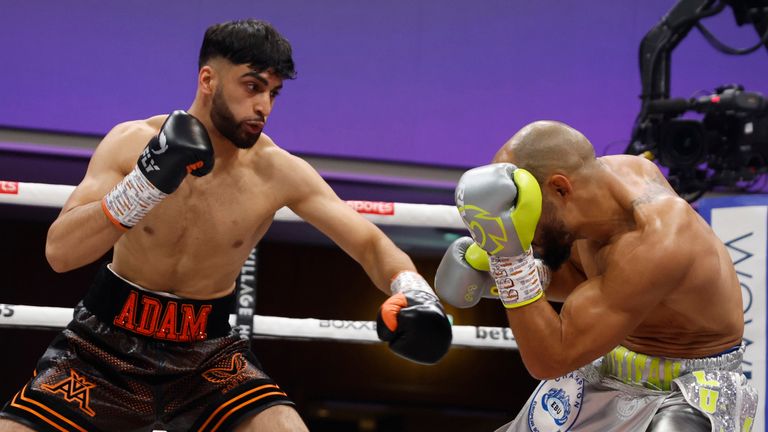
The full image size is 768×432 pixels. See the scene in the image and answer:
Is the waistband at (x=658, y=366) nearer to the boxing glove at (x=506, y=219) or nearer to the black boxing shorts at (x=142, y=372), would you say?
the boxing glove at (x=506, y=219)

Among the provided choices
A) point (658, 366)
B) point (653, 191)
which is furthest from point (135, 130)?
point (658, 366)

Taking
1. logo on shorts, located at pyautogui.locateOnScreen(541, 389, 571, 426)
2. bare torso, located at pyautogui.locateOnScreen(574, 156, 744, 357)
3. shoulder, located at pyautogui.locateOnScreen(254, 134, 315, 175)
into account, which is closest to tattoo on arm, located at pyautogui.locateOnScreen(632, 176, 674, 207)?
bare torso, located at pyautogui.locateOnScreen(574, 156, 744, 357)

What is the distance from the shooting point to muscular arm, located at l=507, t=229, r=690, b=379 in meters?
2.20

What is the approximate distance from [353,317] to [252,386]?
352 cm

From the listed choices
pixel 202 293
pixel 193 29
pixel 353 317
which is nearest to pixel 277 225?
pixel 353 317

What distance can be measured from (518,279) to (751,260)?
1.61 m

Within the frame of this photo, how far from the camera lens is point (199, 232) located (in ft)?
8.28

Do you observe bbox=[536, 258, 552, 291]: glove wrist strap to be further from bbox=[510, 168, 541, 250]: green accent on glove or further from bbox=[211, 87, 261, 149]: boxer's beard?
bbox=[211, 87, 261, 149]: boxer's beard

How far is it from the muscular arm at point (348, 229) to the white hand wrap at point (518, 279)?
245mm

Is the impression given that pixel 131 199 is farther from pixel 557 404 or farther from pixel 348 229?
pixel 557 404

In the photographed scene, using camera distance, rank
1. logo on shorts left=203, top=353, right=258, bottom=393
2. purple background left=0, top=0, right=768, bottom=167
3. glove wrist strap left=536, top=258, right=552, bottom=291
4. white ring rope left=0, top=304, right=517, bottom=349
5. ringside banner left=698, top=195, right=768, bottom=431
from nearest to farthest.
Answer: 1. logo on shorts left=203, top=353, right=258, bottom=393
2. glove wrist strap left=536, top=258, right=552, bottom=291
3. white ring rope left=0, top=304, right=517, bottom=349
4. ringside banner left=698, top=195, right=768, bottom=431
5. purple background left=0, top=0, right=768, bottom=167

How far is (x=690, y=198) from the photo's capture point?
4.42 m

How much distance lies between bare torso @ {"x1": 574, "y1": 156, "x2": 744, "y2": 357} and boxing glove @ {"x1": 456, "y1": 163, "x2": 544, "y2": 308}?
247 millimetres

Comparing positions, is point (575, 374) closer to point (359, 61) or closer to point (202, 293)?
point (202, 293)
